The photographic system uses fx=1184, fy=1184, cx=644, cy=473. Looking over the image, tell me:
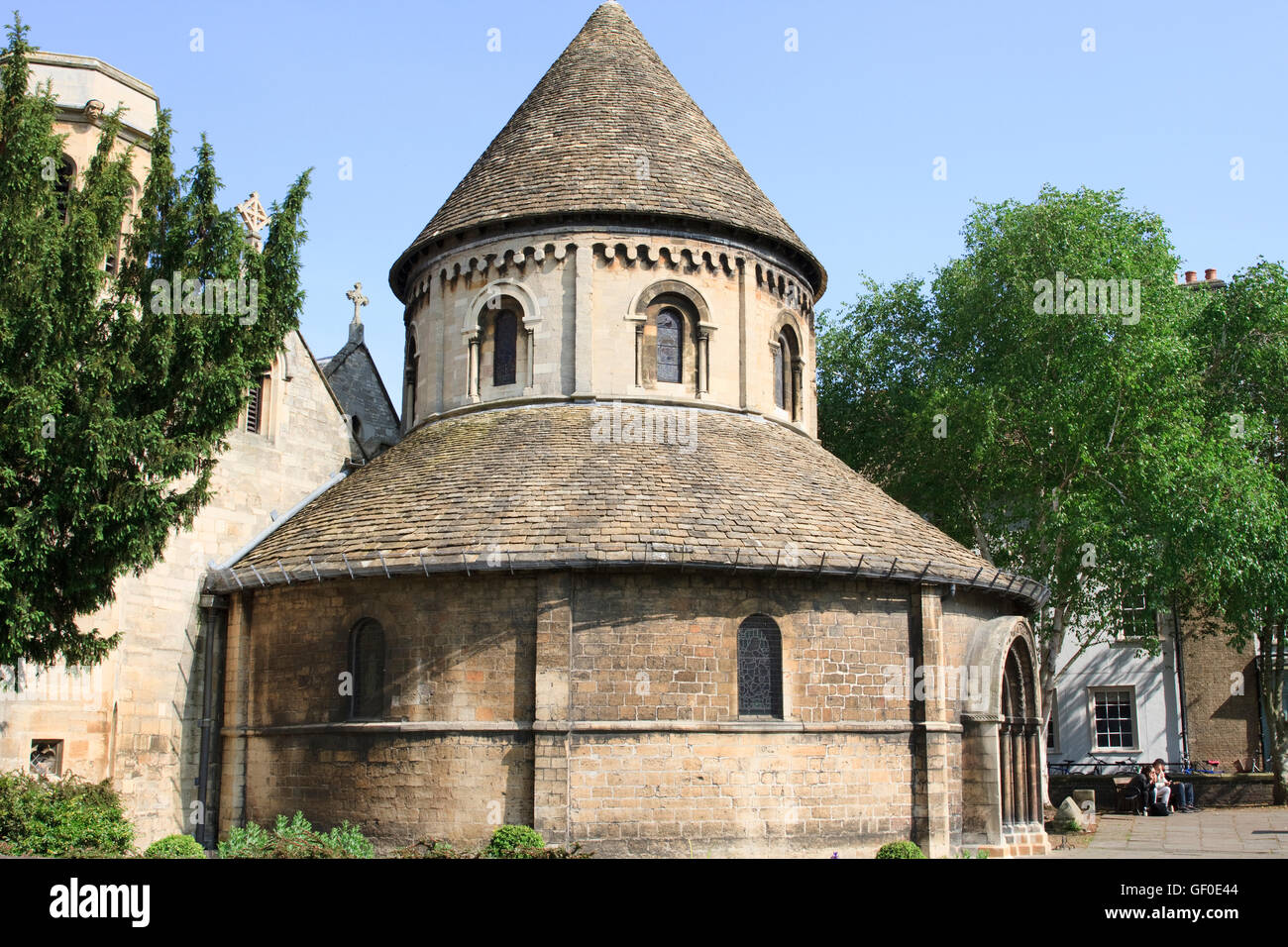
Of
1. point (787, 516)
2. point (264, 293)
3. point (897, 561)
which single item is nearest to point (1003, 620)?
point (897, 561)

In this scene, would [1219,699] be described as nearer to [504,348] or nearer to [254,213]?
[504,348]

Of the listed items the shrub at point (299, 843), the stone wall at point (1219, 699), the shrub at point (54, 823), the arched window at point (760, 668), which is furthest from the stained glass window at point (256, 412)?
the stone wall at point (1219, 699)

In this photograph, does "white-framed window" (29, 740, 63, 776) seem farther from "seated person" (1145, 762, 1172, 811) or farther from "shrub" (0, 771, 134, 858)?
"seated person" (1145, 762, 1172, 811)

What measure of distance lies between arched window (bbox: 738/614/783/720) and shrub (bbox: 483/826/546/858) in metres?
3.69

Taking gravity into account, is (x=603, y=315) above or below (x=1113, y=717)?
above

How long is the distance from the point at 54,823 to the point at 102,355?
21.4ft

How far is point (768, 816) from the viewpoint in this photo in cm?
1741

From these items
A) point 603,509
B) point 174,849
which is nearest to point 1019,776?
point 603,509

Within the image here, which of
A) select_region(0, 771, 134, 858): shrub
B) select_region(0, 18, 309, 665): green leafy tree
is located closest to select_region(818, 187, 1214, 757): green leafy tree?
select_region(0, 18, 309, 665): green leafy tree

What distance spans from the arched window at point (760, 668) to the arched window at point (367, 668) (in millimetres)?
5645

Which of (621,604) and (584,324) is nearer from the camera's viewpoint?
(621,604)

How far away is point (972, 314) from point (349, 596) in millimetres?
18253

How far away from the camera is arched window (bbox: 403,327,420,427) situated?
25.0 metres

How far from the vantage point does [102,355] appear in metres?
13.7
